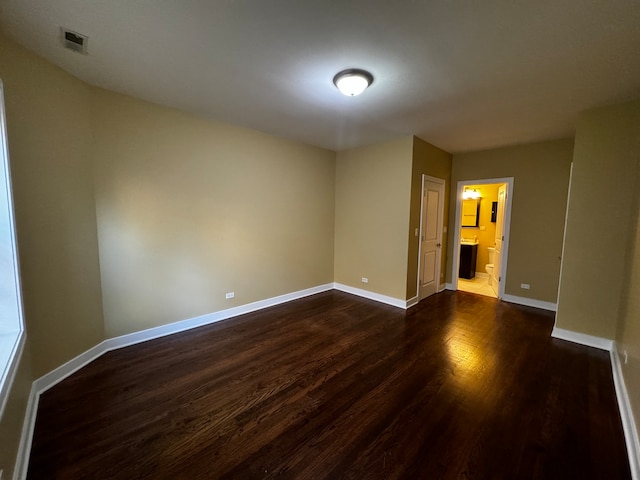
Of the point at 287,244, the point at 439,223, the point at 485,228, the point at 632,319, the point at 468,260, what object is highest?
the point at 439,223

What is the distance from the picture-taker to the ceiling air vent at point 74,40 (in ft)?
6.03

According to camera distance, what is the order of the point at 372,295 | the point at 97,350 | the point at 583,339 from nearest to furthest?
1. the point at 97,350
2. the point at 583,339
3. the point at 372,295

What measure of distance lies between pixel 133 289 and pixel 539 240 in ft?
Result: 19.8

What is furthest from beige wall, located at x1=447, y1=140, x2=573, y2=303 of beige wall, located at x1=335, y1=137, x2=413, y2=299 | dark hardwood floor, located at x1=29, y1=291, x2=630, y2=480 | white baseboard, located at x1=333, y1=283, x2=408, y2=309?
white baseboard, located at x1=333, y1=283, x2=408, y2=309

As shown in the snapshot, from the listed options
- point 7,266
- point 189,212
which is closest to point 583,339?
point 189,212

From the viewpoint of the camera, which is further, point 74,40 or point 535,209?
point 535,209

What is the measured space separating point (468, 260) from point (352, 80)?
18.0ft

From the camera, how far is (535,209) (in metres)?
4.34

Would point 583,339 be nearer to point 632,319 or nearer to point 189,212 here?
point 632,319

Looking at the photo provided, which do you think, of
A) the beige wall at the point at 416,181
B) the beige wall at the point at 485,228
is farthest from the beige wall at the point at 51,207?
the beige wall at the point at 485,228

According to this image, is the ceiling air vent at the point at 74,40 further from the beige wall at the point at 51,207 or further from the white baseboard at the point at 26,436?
the white baseboard at the point at 26,436

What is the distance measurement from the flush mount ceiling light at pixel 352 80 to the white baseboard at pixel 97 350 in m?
3.22

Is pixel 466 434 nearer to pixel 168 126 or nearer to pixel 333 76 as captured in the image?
pixel 333 76

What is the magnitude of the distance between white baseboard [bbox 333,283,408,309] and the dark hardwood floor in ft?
3.20
